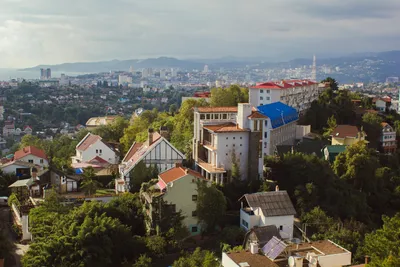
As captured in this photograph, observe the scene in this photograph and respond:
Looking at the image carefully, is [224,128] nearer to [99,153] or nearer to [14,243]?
[99,153]

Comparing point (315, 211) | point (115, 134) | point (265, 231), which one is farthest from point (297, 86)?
point (265, 231)

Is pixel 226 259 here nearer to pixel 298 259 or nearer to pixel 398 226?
pixel 298 259

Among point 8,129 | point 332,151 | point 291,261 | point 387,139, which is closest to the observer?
point 291,261

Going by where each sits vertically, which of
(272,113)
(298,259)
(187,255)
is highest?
(272,113)

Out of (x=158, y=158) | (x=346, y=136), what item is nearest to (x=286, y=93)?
(x=346, y=136)

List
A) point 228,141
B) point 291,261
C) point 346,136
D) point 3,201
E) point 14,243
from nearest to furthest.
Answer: point 291,261 < point 14,243 < point 3,201 < point 228,141 < point 346,136

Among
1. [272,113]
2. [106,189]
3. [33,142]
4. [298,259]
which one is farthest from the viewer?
[33,142]
